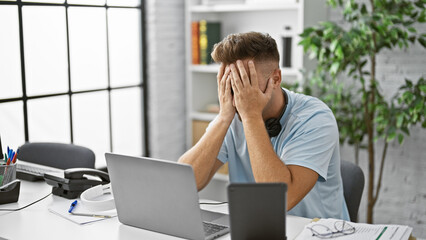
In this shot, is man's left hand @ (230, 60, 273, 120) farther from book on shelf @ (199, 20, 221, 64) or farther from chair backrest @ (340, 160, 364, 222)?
book on shelf @ (199, 20, 221, 64)

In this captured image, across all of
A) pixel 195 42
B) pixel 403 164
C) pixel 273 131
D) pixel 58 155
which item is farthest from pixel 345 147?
pixel 58 155

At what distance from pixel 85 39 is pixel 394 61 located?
1888mm

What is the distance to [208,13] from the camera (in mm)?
3660

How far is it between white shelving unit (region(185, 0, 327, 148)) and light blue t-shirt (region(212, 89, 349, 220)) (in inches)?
49.8

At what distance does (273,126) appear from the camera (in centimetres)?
193

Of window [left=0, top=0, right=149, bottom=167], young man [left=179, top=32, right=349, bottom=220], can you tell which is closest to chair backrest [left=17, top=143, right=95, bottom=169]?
window [left=0, top=0, right=149, bottom=167]

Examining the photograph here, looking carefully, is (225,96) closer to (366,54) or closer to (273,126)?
(273,126)

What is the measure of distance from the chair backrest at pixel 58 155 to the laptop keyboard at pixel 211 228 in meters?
0.90

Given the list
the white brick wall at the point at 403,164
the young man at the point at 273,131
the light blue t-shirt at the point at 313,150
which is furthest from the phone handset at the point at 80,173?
the white brick wall at the point at 403,164

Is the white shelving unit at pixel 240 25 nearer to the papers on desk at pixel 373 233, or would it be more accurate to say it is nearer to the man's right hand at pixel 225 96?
the man's right hand at pixel 225 96

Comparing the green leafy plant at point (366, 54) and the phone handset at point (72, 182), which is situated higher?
the green leafy plant at point (366, 54)

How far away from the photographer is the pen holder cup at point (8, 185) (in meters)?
1.87

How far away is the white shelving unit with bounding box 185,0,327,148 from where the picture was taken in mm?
3230

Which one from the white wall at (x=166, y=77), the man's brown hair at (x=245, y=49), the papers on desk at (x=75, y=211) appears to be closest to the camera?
the papers on desk at (x=75, y=211)
